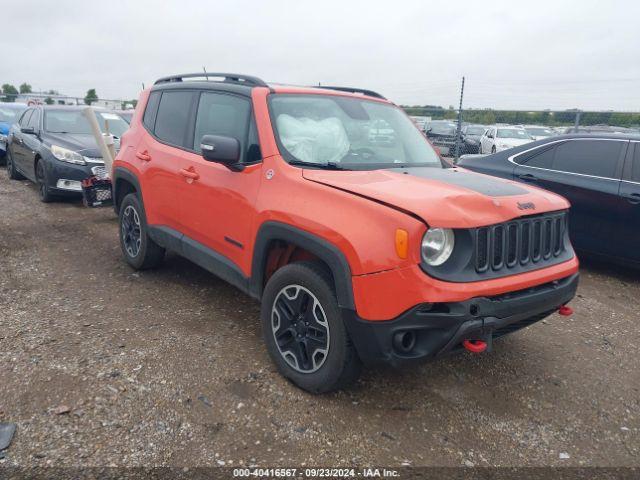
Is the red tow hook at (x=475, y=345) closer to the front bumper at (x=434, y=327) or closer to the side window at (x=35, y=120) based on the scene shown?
the front bumper at (x=434, y=327)

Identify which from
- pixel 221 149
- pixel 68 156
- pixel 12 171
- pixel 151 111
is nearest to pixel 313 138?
pixel 221 149

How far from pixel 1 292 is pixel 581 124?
13.3 meters

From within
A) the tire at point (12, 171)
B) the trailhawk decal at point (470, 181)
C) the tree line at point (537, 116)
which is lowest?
the tire at point (12, 171)

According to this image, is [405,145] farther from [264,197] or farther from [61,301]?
[61,301]

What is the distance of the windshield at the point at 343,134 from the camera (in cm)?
341

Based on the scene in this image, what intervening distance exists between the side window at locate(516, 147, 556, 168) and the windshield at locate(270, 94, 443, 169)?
256 cm

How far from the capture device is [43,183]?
841 cm

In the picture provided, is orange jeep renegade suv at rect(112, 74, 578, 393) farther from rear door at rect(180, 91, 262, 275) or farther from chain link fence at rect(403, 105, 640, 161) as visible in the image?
chain link fence at rect(403, 105, 640, 161)

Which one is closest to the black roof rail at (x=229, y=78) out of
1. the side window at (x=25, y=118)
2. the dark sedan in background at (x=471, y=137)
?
the side window at (x=25, y=118)

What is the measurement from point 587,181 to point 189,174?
4.25m

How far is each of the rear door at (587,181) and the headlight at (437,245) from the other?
3.57m

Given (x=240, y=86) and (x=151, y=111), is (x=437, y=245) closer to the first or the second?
(x=240, y=86)

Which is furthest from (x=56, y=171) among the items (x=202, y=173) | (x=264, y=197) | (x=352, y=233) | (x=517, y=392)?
(x=517, y=392)

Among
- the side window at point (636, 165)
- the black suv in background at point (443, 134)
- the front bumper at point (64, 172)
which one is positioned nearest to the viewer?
the side window at point (636, 165)
